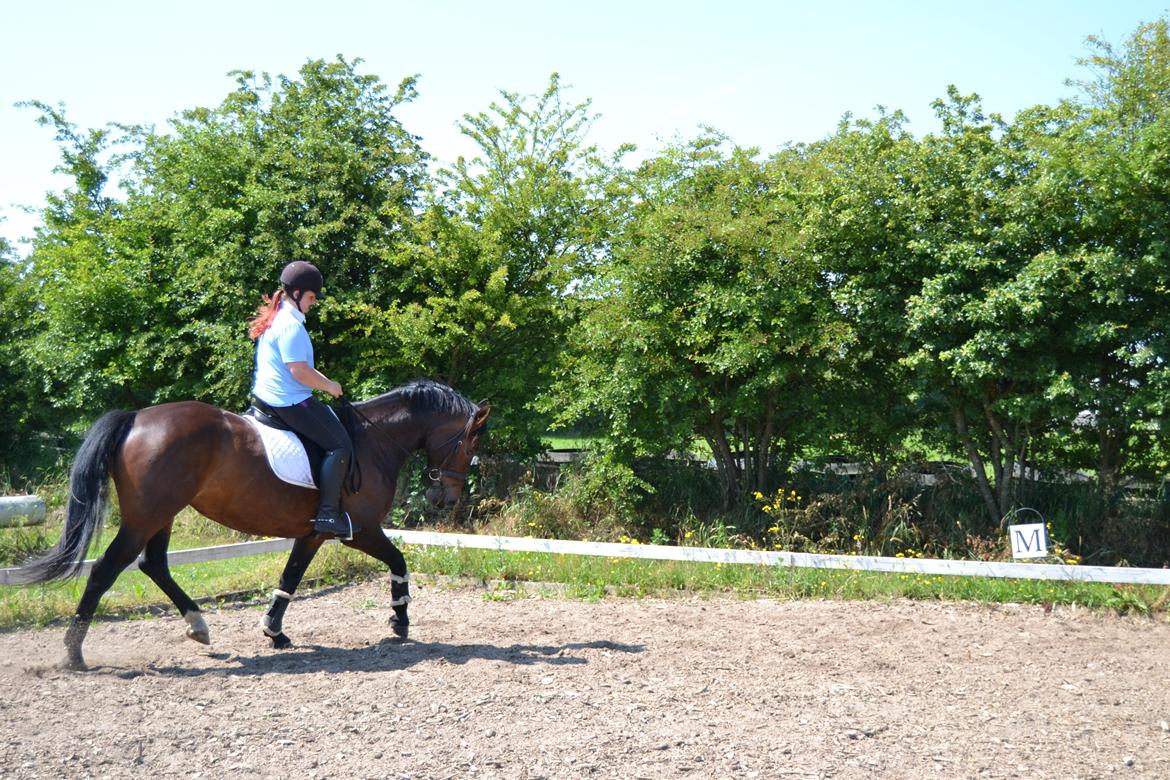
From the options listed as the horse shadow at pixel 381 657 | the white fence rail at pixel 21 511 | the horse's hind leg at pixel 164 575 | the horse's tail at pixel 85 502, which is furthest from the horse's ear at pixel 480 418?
the white fence rail at pixel 21 511

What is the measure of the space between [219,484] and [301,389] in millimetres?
885

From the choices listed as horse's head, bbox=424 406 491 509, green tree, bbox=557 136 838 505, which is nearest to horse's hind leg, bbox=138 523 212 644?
horse's head, bbox=424 406 491 509

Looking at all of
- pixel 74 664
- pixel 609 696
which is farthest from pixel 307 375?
pixel 609 696

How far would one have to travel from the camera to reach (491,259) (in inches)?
540

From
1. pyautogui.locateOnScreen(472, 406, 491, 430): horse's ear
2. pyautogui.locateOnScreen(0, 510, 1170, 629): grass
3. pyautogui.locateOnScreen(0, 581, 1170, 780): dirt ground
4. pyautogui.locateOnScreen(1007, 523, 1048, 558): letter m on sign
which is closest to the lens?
pyautogui.locateOnScreen(0, 581, 1170, 780): dirt ground

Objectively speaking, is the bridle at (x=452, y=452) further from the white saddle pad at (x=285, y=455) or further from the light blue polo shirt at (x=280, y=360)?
the light blue polo shirt at (x=280, y=360)

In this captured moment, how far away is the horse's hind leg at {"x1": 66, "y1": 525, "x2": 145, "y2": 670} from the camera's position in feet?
21.5

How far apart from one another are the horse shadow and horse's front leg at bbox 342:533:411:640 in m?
0.13

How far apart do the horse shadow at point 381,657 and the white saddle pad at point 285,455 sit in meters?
1.26

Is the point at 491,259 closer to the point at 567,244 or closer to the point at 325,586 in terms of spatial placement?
the point at 567,244

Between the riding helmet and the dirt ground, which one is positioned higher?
the riding helmet

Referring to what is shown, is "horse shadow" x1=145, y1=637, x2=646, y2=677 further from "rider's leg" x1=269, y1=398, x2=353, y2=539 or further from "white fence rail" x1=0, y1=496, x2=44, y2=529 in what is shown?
"white fence rail" x1=0, y1=496, x2=44, y2=529

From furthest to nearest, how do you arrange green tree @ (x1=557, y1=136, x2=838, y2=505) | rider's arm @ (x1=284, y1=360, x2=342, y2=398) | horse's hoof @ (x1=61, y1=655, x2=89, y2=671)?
1. green tree @ (x1=557, y1=136, x2=838, y2=505)
2. rider's arm @ (x1=284, y1=360, x2=342, y2=398)
3. horse's hoof @ (x1=61, y1=655, x2=89, y2=671)

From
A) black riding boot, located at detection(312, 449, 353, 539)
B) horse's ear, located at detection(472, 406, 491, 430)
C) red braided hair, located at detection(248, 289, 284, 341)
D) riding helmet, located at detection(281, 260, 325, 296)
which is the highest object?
riding helmet, located at detection(281, 260, 325, 296)
